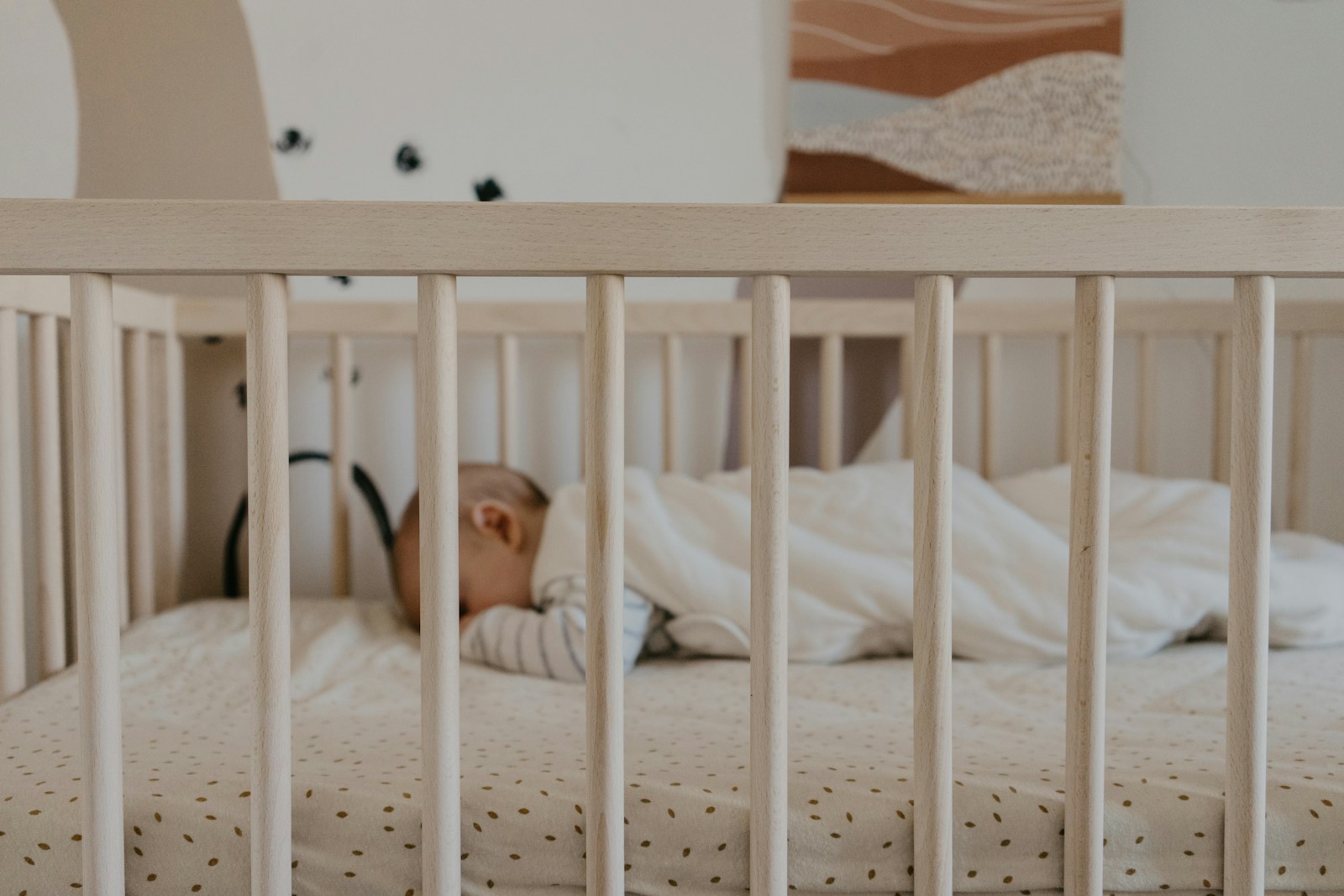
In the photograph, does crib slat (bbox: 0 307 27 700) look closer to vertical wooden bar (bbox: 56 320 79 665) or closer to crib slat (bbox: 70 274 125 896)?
vertical wooden bar (bbox: 56 320 79 665)

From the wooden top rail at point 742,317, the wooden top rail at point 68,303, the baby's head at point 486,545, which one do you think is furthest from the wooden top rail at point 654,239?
the wooden top rail at point 742,317

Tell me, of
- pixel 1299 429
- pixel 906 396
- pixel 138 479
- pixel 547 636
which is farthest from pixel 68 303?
pixel 1299 429

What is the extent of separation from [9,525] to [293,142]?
2.18ft

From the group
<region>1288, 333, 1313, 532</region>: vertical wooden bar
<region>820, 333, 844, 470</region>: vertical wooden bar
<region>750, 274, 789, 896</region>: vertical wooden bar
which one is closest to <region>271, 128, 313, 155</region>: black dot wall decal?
<region>820, 333, 844, 470</region>: vertical wooden bar

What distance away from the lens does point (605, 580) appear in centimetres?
50

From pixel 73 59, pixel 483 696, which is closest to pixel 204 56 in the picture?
pixel 73 59

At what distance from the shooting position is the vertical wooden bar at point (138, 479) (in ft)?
3.52

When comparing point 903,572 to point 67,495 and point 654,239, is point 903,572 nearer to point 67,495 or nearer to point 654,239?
point 654,239

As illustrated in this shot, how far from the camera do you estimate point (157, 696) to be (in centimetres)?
81

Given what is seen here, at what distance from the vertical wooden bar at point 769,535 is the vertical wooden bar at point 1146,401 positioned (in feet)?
3.05

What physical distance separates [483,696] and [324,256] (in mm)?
453

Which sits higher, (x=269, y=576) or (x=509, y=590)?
(x=269, y=576)

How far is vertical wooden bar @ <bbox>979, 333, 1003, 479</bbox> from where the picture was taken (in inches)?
49.6

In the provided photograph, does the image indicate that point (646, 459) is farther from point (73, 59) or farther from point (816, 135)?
point (73, 59)
